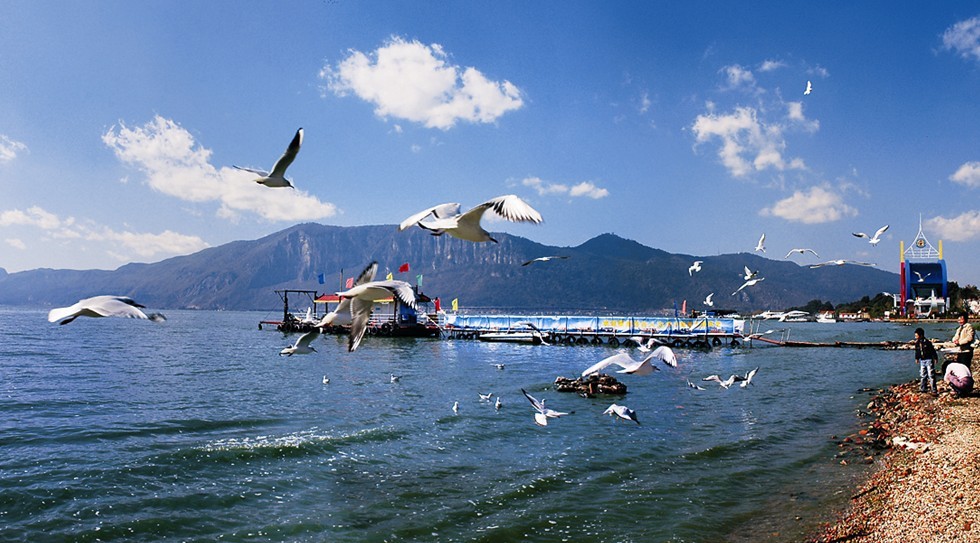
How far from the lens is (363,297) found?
22.6 feet

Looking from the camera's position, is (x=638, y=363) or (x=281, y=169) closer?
(x=281, y=169)

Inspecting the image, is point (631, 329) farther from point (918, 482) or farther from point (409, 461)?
point (918, 482)

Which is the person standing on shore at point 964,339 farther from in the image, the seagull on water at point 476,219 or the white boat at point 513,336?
the white boat at point 513,336

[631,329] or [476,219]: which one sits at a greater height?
[476,219]

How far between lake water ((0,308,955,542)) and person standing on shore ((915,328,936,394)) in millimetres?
2205

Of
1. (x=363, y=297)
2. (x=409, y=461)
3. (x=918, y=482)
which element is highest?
(x=363, y=297)

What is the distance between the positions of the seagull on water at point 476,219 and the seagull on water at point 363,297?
74 centimetres

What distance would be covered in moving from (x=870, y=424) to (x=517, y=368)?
19.9m

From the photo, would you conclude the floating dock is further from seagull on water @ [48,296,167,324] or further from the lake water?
seagull on water @ [48,296,167,324]

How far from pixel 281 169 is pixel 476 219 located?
7.23 ft

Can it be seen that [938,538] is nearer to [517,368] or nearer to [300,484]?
[300,484]

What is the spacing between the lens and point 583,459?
43.1 feet

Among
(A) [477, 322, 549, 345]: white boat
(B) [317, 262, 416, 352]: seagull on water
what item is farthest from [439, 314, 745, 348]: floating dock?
(B) [317, 262, 416, 352]: seagull on water

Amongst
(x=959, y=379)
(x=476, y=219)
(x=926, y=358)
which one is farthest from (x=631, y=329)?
(x=476, y=219)
